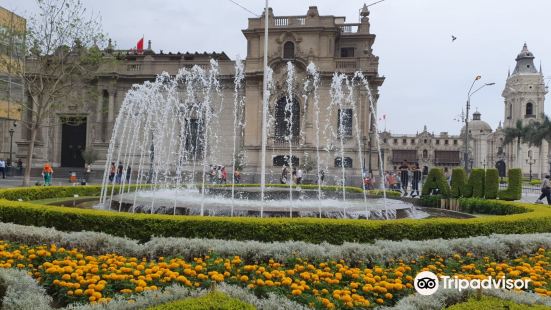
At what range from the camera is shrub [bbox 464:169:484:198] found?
15.0 meters

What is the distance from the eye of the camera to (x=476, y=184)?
49.7 ft

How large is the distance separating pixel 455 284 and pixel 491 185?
11.0 m

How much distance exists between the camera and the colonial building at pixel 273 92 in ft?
115

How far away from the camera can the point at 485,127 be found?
98375 mm

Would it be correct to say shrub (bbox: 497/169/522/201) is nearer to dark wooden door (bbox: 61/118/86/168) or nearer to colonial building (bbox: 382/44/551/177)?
dark wooden door (bbox: 61/118/86/168)

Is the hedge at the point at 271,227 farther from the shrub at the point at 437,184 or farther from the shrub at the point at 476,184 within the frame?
the shrub at the point at 437,184

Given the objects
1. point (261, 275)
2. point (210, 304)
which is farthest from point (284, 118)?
point (210, 304)

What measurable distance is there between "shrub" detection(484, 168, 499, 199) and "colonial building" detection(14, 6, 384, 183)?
19129 millimetres

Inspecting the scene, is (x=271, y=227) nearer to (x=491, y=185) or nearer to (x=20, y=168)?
(x=491, y=185)

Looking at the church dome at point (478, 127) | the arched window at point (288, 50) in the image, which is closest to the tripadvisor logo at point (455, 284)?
the arched window at point (288, 50)

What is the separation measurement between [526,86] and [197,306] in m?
97.0

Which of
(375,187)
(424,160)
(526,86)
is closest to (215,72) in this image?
(375,187)

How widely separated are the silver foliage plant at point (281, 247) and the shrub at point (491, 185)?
7.42 meters

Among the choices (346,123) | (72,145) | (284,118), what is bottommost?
(72,145)
